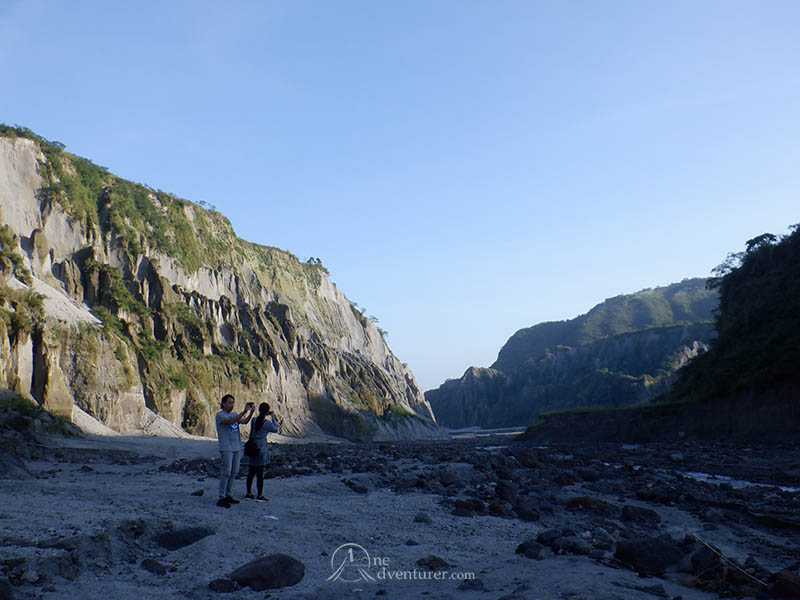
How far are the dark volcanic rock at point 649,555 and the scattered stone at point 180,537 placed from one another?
4.67 m

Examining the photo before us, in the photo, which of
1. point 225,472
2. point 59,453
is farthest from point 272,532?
point 59,453

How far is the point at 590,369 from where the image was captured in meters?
124

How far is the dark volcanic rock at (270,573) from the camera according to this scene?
208 inches

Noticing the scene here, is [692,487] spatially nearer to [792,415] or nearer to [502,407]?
[792,415]

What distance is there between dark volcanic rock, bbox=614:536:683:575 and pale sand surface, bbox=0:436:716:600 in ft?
1.05

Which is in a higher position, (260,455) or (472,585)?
(260,455)

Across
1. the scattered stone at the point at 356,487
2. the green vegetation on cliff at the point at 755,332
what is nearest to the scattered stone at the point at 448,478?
the scattered stone at the point at 356,487

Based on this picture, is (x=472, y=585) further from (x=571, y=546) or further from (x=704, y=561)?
(x=704, y=561)

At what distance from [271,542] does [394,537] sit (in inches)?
60.5

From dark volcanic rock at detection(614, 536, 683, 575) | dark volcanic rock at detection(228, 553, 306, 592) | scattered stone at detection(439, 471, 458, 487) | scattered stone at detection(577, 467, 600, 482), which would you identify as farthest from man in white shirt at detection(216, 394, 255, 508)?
scattered stone at detection(577, 467, 600, 482)

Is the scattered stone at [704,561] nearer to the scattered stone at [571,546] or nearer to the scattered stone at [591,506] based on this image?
the scattered stone at [571,546]

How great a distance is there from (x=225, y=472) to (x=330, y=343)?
220 feet

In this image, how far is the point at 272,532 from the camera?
7059mm

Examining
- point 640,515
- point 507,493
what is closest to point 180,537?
point 507,493
